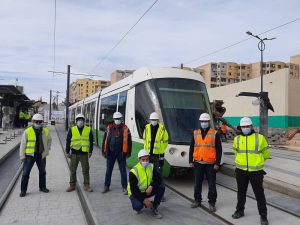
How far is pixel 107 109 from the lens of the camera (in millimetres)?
14383

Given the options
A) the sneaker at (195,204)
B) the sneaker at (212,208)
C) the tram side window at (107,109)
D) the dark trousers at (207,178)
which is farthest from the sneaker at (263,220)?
the tram side window at (107,109)

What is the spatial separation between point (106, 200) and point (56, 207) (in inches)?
40.8

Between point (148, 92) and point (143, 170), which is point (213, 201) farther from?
point (148, 92)

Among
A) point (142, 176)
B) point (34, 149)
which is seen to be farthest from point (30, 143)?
point (142, 176)

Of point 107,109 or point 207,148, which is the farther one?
Answer: point 107,109

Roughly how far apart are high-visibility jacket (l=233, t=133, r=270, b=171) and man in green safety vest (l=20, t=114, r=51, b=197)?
14.3ft

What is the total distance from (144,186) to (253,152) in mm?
1959

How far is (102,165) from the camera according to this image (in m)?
12.6

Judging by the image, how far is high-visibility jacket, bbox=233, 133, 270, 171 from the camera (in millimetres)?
6203

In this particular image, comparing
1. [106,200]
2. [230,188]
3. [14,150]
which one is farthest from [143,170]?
[14,150]

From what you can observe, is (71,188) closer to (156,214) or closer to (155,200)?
(155,200)

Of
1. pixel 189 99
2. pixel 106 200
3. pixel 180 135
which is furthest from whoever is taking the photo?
pixel 189 99

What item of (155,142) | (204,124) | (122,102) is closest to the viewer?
(204,124)

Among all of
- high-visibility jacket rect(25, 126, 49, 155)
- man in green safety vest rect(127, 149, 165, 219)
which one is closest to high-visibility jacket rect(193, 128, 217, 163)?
man in green safety vest rect(127, 149, 165, 219)
